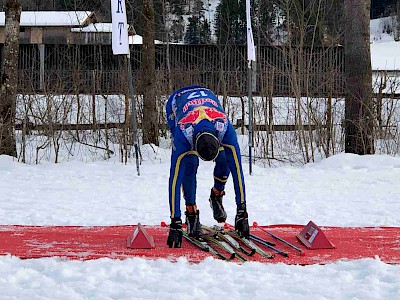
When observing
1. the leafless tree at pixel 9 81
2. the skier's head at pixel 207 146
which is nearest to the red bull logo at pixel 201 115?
the skier's head at pixel 207 146

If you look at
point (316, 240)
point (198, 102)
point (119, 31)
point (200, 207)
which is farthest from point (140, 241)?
point (119, 31)

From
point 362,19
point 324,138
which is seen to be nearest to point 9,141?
point 324,138

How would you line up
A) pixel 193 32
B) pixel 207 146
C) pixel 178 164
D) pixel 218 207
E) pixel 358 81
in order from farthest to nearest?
pixel 193 32 → pixel 358 81 → pixel 218 207 → pixel 178 164 → pixel 207 146

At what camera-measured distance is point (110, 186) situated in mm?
10023

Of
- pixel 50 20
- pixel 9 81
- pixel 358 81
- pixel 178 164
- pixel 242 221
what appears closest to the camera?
pixel 178 164

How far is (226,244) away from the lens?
18.6 ft

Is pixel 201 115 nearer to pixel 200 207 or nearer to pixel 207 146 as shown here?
pixel 207 146

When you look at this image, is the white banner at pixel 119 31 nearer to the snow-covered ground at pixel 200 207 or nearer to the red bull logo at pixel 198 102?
the snow-covered ground at pixel 200 207

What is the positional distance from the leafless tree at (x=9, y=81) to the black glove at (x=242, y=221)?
7548 millimetres

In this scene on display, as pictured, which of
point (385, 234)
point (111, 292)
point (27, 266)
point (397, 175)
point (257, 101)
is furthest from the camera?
point (257, 101)

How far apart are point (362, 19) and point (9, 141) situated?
21.2ft

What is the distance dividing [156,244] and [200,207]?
8.28 ft

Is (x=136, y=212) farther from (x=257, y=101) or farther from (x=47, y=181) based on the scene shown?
(x=257, y=101)

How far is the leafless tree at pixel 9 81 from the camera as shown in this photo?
12.4 m
